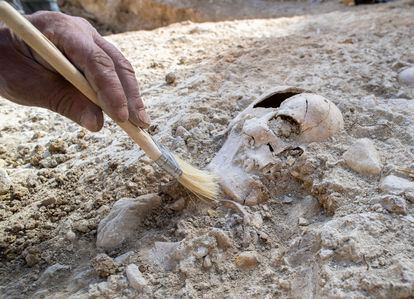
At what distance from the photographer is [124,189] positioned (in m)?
1.37

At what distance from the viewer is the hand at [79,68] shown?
1.14m

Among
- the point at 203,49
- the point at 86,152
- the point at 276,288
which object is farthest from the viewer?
the point at 203,49

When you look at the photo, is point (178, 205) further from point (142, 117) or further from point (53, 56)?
point (53, 56)

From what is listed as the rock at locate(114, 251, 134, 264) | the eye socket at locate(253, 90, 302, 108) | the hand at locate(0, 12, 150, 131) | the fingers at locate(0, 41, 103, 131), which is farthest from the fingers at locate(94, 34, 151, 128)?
the eye socket at locate(253, 90, 302, 108)

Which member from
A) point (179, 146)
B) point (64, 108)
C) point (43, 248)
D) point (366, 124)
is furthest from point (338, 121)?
point (43, 248)

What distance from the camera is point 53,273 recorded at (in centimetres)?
118

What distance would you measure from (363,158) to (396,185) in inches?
5.1

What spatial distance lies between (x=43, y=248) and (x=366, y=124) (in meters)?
1.03

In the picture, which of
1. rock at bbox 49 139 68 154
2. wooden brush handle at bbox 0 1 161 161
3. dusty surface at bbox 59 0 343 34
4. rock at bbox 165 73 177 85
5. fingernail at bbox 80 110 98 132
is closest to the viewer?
wooden brush handle at bbox 0 1 161 161

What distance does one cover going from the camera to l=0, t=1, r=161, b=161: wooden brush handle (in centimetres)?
99

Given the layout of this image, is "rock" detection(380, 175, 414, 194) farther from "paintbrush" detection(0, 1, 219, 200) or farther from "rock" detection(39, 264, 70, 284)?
"rock" detection(39, 264, 70, 284)

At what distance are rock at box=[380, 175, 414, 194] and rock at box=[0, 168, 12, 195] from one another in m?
1.16

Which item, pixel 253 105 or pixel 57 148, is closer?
pixel 253 105

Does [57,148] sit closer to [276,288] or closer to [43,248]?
[43,248]
